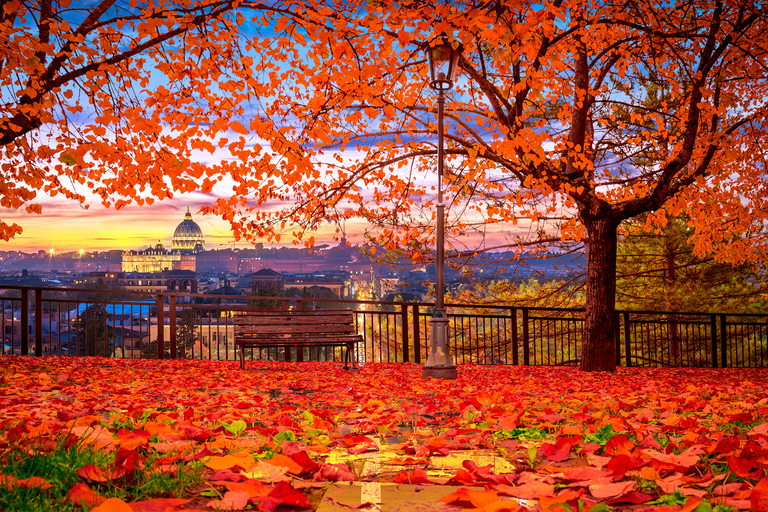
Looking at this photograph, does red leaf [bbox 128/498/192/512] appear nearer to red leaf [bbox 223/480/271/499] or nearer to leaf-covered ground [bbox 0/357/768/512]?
leaf-covered ground [bbox 0/357/768/512]

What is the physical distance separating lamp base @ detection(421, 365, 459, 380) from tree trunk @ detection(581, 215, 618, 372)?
11.0 feet

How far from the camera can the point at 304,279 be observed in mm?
36000

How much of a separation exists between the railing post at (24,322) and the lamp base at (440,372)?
7.44 m

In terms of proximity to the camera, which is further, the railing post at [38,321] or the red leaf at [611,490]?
the railing post at [38,321]

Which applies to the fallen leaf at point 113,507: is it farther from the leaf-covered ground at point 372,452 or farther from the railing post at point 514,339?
the railing post at point 514,339

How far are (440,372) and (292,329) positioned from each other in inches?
106

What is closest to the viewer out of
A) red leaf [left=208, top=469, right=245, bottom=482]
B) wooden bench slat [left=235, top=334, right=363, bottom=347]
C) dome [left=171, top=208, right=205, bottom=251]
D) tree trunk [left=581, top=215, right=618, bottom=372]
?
red leaf [left=208, top=469, right=245, bottom=482]

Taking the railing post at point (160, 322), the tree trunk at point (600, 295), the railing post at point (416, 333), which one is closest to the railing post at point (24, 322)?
the railing post at point (160, 322)

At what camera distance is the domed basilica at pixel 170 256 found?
4019cm

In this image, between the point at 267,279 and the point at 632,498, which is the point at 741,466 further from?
the point at 267,279

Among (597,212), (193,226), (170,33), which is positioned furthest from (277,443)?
Result: (193,226)

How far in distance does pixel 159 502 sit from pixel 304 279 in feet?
114

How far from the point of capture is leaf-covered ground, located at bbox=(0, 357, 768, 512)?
5.86ft

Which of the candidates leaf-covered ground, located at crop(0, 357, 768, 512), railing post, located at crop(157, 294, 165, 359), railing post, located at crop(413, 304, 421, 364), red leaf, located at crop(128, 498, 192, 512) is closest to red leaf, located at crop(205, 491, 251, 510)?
leaf-covered ground, located at crop(0, 357, 768, 512)
